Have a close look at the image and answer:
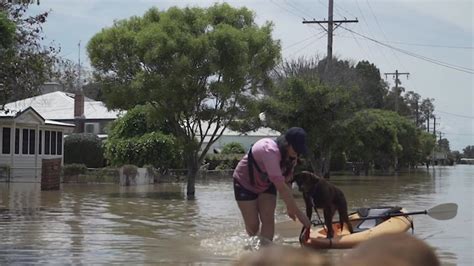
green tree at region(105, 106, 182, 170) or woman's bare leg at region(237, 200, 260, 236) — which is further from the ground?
green tree at region(105, 106, 182, 170)

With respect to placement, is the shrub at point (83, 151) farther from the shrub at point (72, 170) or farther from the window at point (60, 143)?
the shrub at point (72, 170)

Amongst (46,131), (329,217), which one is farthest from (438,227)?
(46,131)

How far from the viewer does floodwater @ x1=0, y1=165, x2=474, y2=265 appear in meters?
9.41

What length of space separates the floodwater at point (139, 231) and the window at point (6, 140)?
1185 centimetres

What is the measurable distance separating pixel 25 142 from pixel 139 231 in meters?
24.2

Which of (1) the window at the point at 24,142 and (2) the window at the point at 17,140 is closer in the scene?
(2) the window at the point at 17,140

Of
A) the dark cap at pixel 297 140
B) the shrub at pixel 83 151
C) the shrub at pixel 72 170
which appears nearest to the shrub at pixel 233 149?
the shrub at pixel 83 151

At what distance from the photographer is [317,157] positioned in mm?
38062

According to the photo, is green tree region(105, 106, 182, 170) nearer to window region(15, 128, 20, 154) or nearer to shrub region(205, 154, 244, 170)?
window region(15, 128, 20, 154)

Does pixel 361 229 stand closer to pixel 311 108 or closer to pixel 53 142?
pixel 311 108

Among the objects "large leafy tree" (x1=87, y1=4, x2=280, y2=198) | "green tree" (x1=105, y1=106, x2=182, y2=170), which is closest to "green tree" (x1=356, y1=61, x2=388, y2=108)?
"green tree" (x1=105, y1=106, x2=182, y2=170)

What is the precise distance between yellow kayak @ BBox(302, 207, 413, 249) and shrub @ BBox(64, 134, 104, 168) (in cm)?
3200

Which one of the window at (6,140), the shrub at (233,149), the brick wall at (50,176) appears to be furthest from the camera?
the shrub at (233,149)

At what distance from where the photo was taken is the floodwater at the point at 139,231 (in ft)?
30.9
